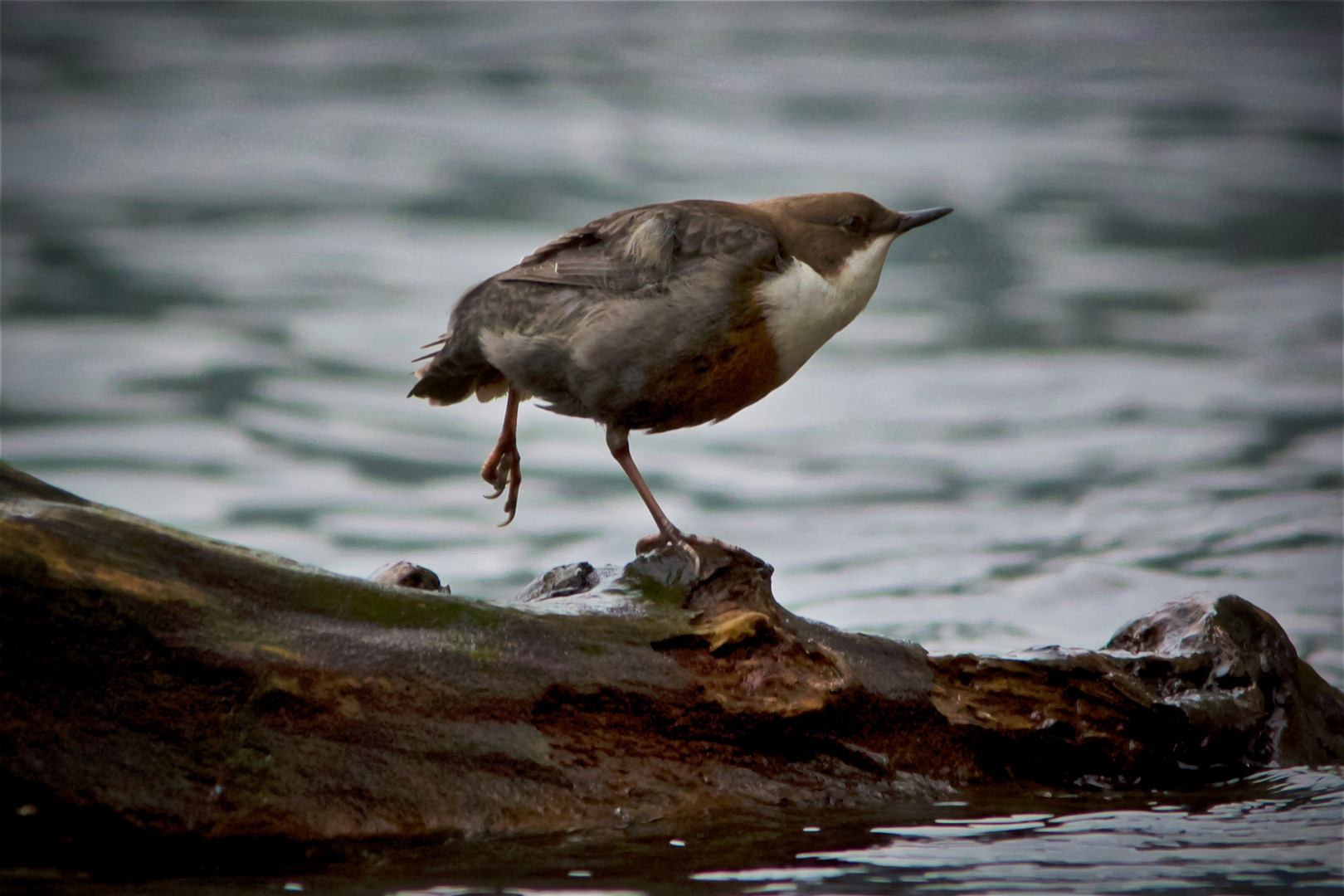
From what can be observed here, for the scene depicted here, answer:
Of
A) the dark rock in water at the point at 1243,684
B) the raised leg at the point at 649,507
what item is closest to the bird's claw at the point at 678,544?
the raised leg at the point at 649,507

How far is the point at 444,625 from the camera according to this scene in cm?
372

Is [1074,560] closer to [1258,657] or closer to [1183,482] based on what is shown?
[1183,482]

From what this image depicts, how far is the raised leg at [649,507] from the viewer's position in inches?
164

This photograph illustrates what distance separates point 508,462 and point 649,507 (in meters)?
0.97

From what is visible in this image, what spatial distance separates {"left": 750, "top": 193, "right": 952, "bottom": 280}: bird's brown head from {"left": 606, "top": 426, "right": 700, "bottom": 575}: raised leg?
83cm

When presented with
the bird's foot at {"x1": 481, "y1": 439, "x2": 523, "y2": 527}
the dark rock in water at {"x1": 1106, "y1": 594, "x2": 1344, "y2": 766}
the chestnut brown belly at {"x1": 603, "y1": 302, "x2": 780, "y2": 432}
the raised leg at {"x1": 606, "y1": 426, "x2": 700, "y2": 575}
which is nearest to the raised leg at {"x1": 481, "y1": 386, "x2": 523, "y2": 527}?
the bird's foot at {"x1": 481, "y1": 439, "x2": 523, "y2": 527}

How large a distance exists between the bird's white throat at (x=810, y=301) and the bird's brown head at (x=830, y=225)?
32mm

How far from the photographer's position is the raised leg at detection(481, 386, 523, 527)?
17.1ft

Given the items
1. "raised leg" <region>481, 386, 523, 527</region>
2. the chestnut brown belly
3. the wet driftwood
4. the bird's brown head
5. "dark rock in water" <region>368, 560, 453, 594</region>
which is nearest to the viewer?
the wet driftwood

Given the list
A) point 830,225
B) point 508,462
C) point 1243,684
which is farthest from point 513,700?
point 1243,684

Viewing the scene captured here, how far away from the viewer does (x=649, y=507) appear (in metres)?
4.53

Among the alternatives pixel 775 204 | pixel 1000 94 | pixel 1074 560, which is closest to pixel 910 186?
pixel 1000 94

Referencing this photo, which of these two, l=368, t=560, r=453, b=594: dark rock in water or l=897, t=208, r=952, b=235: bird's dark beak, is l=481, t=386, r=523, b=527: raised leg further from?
l=897, t=208, r=952, b=235: bird's dark beak

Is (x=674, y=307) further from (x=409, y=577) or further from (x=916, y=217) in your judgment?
(x=409, y=577)
